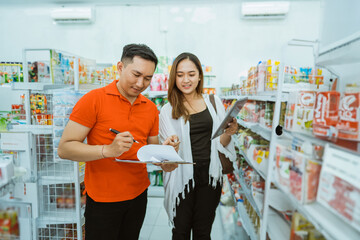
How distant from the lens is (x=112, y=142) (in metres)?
1.29

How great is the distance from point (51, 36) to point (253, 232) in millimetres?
6759

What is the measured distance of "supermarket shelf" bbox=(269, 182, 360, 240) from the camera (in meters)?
0.75

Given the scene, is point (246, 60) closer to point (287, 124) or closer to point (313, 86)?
point (313, 86)

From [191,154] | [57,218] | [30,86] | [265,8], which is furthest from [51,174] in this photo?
[265,8]

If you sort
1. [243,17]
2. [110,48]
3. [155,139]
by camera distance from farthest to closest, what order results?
[110,48], [243,17], [155,139]

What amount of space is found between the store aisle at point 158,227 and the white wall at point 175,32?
3.74m

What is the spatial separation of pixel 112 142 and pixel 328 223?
3.57ft

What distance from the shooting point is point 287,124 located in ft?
4.08

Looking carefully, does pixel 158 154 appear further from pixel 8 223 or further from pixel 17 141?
pixel 17 141

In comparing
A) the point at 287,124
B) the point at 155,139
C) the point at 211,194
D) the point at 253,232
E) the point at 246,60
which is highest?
the point at 246,60

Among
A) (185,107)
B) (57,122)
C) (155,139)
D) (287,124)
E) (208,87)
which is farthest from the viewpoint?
(208,87)

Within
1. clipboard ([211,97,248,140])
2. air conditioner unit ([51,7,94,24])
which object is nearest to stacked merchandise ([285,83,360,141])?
clipboard ([211,97,248,140])

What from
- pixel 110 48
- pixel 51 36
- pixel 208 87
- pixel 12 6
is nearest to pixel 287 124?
pixel 208 87

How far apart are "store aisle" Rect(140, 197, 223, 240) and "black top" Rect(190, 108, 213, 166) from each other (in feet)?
4.97
